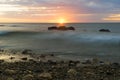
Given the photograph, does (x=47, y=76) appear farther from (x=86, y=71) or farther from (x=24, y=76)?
(x=86, y=71)

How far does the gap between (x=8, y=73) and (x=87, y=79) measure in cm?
369

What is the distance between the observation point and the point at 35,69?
1573 cm

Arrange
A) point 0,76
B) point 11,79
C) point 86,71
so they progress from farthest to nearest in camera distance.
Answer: point 86,71 < point 0,76 < point 11,79

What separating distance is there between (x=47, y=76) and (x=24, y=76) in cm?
97

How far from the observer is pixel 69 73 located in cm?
1428

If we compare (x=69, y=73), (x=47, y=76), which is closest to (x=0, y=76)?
(x=47, y=76)

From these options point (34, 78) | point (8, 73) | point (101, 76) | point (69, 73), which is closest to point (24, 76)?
point (34, 78)

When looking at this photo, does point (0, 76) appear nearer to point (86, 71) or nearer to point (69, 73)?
point (69, 73)

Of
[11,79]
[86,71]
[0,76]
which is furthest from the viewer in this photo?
[86,71]

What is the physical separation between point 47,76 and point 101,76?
240 centimetres

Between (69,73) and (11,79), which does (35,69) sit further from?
(11,79)

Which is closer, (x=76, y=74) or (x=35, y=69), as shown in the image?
(x=76, y=74)

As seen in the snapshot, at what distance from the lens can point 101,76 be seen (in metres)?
13.7

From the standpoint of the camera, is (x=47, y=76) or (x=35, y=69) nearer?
(x=47, y=76)
